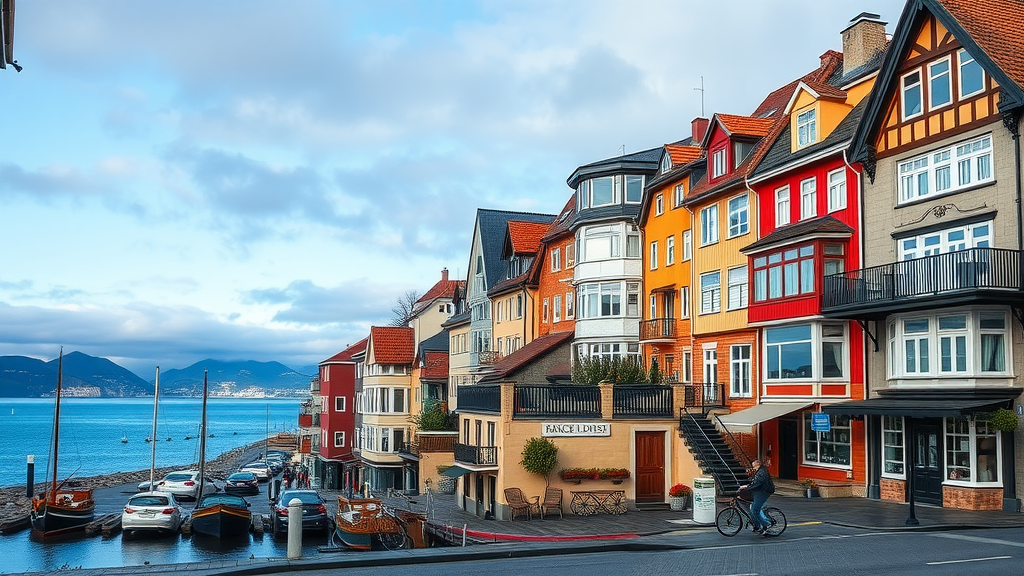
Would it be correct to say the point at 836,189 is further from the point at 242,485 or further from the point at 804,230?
the point at 242,485

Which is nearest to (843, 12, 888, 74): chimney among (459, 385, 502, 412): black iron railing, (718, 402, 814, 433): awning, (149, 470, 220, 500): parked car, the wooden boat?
(718, 402, 814, 433): awning

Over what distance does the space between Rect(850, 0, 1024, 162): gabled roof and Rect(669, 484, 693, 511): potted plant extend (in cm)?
1197

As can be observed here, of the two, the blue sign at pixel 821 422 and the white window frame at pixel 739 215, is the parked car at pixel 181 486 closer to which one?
the white window frame at pixel 739 215

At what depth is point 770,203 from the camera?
34406 mm

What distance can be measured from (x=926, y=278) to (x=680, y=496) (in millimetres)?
10427

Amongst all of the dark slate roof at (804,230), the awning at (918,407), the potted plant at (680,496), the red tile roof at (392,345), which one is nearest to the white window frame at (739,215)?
the dark slate roof at (804,230)

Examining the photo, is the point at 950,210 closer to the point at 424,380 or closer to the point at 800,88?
the point at 800,88

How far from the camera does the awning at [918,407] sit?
2459 centimetres

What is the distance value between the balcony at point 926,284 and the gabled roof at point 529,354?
1895 cm

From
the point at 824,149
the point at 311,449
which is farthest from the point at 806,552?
the point at 311,449

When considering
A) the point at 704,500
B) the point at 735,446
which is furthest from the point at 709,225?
the point at 704,500

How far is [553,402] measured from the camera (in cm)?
3189

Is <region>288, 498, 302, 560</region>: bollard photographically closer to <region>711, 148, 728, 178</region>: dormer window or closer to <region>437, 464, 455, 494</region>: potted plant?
<region>711, 148, 728, 178</region>: dormer window

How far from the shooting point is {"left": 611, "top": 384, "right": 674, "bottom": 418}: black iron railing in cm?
3244
